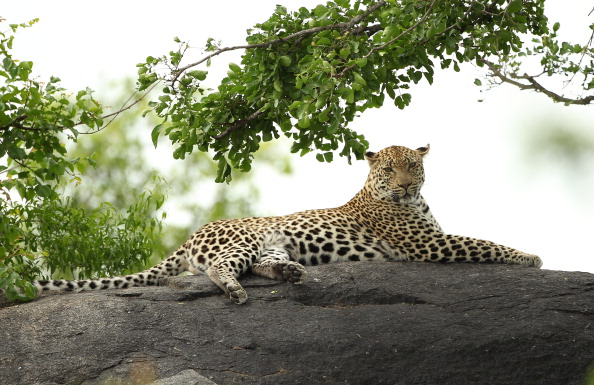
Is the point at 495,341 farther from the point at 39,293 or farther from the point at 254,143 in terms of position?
the point at 39,293

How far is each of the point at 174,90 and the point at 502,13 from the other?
170 inches

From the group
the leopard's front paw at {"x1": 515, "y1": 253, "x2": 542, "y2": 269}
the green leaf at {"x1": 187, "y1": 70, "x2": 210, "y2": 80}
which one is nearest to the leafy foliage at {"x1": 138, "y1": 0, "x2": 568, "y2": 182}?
the green leaf at {"x1": 187, "y1": 70, "x2": 210, "y2": 80}

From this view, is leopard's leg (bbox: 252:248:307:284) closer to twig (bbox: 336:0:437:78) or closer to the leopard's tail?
the leopard's tail

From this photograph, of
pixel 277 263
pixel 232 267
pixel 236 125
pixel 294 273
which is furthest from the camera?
pixel 236 125

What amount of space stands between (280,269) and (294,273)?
22 cm

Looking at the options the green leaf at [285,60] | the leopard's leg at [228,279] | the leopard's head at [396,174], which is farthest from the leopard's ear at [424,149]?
the leopard's leg at [228,279]

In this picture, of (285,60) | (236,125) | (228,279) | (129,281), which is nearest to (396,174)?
(236,125)

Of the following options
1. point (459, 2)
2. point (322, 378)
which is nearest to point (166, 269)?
point (322, 378)

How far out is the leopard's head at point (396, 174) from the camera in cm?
1220

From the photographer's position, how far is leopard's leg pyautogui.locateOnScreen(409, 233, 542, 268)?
11.4 meters

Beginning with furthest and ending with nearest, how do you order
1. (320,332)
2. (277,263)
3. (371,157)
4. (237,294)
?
(371,157), (277,263), (237,294), (320,332)

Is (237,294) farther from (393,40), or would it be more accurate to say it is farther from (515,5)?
(515,5)

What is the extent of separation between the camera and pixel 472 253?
11.4 m

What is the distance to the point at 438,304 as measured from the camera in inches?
404
